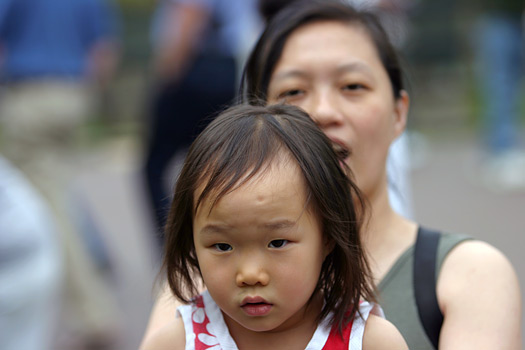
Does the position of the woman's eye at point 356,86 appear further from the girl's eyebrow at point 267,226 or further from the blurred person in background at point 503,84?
the blurred person in background at point 503,84

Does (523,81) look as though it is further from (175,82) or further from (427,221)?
(175,82)

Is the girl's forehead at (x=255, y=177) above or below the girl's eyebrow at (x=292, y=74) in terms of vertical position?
below

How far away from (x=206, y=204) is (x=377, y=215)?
68 centimetres

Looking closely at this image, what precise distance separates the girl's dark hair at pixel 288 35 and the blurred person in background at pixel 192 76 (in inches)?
88.2

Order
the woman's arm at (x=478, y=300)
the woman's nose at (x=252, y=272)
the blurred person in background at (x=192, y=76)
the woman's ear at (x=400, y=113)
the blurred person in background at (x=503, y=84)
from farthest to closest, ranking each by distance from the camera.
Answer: the blurred person in background at (x=503, y=84) → the blurred person in background at (x=192, y=76) → the woman's ear at (x=400, y=113) → the woman's arm at (x=478, y=300) → the woman's nose at (x=252, y=272)

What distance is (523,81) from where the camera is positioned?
42.9 ft

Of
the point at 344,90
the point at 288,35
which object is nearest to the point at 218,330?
the point at 344,90

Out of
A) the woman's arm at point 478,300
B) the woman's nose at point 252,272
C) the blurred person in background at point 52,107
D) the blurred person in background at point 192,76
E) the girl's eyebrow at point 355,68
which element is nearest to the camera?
the woman's nose at point 252,272

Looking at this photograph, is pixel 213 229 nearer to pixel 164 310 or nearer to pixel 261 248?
pixel 261 248

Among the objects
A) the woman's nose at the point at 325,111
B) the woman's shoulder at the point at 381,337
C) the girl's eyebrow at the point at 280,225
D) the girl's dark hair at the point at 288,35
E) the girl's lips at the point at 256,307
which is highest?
the girl's dark hair at the point at 288,35

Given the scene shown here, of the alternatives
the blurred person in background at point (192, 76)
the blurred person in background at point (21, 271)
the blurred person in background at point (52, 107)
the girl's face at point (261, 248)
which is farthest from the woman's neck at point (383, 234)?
the blurred person in background at point (52, 107)

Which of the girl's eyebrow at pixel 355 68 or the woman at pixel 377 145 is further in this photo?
the girl's eyebrow at pixel 355 68

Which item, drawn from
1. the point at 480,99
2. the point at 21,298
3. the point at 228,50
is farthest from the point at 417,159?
the point at 21,298

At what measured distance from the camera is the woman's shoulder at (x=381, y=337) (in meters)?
1.66
